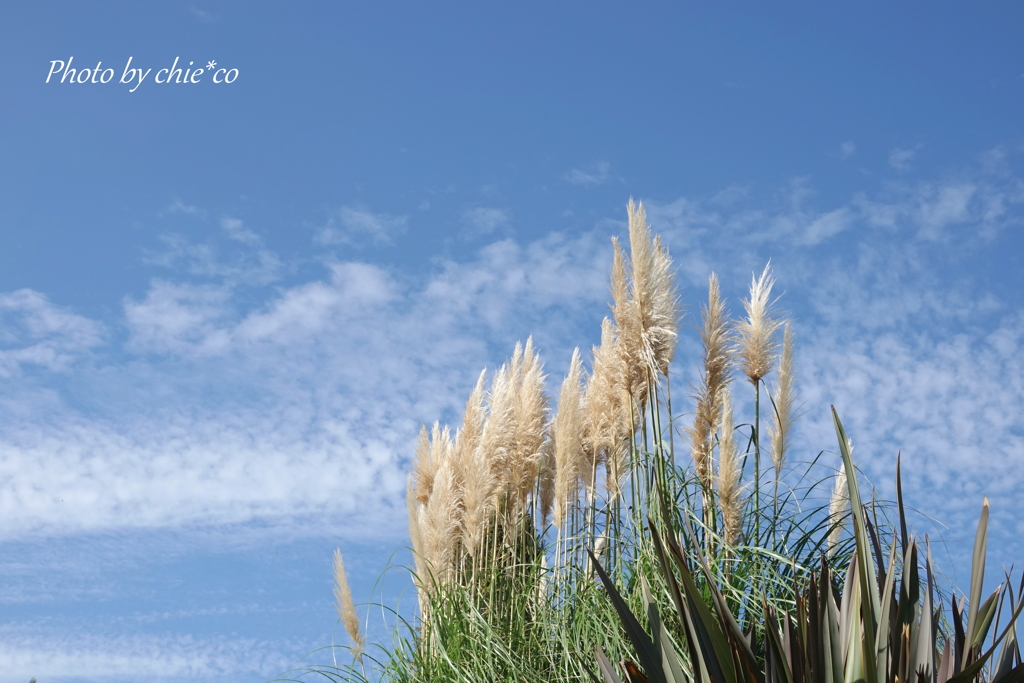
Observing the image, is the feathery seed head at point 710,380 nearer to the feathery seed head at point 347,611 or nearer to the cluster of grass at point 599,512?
the cluster of grass at point 599,512

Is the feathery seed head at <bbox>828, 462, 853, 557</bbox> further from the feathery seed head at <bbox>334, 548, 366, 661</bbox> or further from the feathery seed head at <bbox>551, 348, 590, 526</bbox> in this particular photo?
the feathery seed head at <bbox>334, 548, 366, 661</bbox>

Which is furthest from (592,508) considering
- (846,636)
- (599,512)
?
(846,636)

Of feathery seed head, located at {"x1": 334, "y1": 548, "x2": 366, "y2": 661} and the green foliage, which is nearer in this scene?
the green foliage

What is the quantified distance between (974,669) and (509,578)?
100 inches

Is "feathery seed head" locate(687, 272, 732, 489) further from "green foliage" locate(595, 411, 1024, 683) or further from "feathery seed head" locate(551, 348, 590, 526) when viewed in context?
"green foliage" locate(595, 411, 1024, 683)

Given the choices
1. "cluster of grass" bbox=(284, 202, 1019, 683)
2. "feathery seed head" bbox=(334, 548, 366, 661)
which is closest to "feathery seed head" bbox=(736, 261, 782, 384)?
"cluster of grass" bbox=(284, 202, 1019, 683)

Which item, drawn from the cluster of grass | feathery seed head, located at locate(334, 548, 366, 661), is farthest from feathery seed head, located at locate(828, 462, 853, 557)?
feathery seed head, located at locate(334, 548, 366, 661)

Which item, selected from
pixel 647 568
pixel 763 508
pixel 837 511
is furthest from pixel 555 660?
pixel 837 511

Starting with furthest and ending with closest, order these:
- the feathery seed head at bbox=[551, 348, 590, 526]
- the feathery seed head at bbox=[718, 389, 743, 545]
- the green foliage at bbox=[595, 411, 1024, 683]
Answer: the feathery seed head at bbox=[551, 348, 590, 526]
the feathery seed head at bbox=[718, 389, 743, 545]
the green foliage at bbox=[595, 411, 1024, 683]

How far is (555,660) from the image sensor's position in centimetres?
358

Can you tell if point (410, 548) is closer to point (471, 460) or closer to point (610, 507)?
point (471, 460)

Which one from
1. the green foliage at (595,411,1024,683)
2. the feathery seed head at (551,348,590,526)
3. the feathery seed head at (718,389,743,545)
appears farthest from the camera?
the feathery seed head at (551,348,590,526)

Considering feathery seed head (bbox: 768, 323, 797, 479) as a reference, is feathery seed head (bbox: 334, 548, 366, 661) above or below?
below

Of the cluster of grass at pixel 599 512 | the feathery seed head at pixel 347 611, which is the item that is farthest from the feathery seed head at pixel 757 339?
the feathery seed head at pixel 347 611
